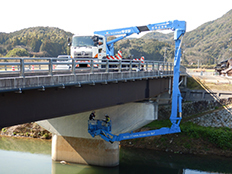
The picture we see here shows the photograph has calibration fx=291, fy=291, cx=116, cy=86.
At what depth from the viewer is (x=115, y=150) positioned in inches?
836

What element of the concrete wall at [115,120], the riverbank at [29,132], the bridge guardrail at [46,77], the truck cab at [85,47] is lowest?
the riverbank at [29,132]

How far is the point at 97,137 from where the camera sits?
20.8 meters

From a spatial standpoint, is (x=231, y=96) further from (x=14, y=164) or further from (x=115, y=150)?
(x=14, y=164)

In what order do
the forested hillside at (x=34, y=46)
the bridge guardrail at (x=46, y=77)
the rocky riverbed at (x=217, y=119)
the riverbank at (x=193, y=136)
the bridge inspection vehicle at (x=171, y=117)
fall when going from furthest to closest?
the forested hillside at (x=34, y=46) < the rocky riverbed at (x=217, y=119) < the riverbank at (x=193, y=136) < the bridge inspection vehicle at (x=171, y=117) < the bridge guardrail at (x=46, y=77)

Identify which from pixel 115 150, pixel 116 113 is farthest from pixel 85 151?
pixel 116 113

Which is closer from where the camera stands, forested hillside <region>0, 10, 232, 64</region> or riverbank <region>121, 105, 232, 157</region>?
riverbank <region>121, 105, 232, 157</region>

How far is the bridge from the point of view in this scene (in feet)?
32.3

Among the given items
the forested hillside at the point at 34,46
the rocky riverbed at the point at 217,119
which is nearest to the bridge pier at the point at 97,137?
the rocky riverbed at the point at 217,119

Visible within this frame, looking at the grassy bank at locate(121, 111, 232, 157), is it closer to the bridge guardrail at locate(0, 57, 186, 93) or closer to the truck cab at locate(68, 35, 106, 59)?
the truck cab at locate(68, 35, 106, 59)

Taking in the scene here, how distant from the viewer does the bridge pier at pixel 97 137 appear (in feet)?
68.1

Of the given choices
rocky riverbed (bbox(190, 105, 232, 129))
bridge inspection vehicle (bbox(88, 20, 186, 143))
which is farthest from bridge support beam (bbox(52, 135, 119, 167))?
rocky riverbed (bbox(190, 105, 232, 129))

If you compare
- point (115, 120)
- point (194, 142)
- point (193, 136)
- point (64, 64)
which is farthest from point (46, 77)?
point (193, 136)

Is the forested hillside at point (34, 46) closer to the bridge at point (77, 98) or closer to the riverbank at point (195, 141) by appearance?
the riverbank at point (195, 141)

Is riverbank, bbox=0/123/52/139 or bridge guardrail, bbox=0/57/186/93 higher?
bridge guardrail, bbox=0/57/186/93
